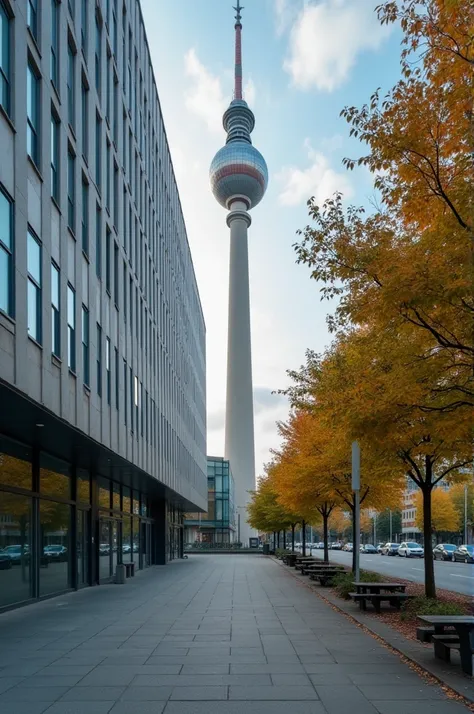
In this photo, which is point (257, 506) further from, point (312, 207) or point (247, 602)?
point (312, 207)

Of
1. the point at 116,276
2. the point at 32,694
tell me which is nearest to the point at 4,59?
the point at 32,694

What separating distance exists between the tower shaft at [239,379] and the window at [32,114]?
313ft

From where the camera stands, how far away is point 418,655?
9.80m

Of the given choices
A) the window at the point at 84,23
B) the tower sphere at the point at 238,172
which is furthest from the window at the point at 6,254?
the tower sphere at the point at 238,172

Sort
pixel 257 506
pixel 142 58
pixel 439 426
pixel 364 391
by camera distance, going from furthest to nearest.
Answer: pixel 257 506 → pixel 142 58 → pixel 364 391 → pixel 439 426

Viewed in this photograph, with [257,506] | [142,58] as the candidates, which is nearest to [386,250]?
[142,58]

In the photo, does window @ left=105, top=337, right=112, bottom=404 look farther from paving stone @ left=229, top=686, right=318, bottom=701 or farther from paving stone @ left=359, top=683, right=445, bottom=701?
paving stone @ left=359, top=683, right=445, bottom=701

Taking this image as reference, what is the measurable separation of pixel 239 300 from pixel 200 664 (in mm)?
101320

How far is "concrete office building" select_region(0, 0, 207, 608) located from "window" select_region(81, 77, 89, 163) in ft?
0.16

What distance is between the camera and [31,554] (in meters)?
18.0

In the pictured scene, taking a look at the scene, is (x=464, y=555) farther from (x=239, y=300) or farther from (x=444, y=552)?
(x=239, y=300)

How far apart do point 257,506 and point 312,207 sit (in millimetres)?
44394

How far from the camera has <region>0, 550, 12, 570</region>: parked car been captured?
15656 mm

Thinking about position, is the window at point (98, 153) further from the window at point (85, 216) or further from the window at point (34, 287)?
the window at point (34, 287)
